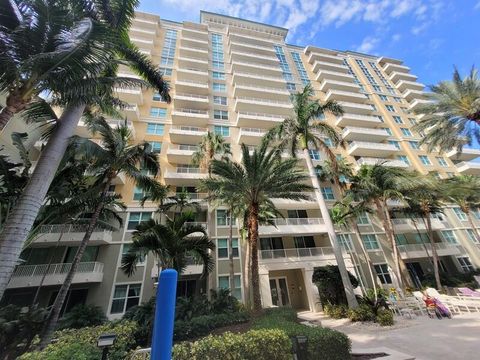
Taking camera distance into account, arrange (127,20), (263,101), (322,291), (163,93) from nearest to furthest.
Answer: (127,20), (163,93), (322,291), (263,101)

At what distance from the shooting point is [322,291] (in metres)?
15.5

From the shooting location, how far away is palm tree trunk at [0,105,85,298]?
5488 millimetres

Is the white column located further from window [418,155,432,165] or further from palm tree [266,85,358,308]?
window [418,155,432,165]

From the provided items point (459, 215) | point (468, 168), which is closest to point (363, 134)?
point (459, 215)

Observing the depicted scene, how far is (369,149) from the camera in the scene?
28297 millimetres

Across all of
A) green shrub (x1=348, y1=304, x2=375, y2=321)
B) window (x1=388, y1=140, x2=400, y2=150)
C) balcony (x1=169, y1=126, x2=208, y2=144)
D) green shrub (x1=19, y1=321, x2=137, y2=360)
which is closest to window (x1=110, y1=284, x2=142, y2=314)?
green shrub (x1=19, y1=321, x2=137, y2=360)

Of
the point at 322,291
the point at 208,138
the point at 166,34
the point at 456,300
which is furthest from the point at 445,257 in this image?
the point at 166,34

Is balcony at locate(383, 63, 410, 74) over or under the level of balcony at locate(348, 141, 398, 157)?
over

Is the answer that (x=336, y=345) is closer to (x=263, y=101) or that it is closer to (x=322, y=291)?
(x=322, y=291)

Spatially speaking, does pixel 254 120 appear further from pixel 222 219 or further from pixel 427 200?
pixel 427 200

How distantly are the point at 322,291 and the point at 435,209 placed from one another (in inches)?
595

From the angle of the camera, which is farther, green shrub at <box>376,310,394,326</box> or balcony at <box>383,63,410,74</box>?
balcony at <box>383,63,410,74</box>

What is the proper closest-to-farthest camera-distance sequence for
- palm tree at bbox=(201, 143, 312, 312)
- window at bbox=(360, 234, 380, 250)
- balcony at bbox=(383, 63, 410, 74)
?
1. palm tree at bbox=(201, 143, 312, 312)
2. window at bbox=(360, 234, 380, 250)
3. balcony at bbox=(383, 63, 410, 74)

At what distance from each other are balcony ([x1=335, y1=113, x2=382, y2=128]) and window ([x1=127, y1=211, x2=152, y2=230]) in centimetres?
2843
